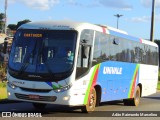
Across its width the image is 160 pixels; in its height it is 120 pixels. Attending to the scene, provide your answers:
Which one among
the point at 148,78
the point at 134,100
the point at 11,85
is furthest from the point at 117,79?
the point at 11,85

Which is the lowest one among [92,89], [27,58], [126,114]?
[126,114]

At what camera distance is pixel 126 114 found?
52.4 feet

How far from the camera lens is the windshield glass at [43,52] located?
1370 cm

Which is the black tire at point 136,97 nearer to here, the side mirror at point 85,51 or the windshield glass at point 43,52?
the side mirror at point 85,51

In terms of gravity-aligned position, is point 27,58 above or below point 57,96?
above

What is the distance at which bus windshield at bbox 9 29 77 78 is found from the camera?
1370 centimetres

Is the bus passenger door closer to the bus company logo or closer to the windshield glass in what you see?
the windshield glass

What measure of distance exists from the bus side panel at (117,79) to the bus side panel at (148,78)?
1.01 metres

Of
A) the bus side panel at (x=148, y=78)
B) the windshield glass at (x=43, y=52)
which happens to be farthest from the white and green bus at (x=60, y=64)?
the bus side panel at (x=148, y=78)

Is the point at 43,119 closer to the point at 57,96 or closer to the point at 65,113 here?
the point at 57,96

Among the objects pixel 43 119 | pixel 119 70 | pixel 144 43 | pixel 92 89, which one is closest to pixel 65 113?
pixel 92 89

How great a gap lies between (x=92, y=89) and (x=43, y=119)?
2.79 m

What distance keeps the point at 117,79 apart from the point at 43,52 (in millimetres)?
4858

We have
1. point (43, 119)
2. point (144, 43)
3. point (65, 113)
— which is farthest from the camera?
point (144, 43)
